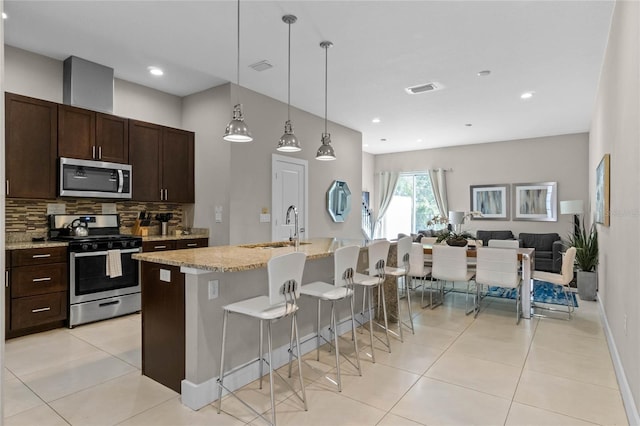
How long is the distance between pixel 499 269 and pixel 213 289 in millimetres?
3403

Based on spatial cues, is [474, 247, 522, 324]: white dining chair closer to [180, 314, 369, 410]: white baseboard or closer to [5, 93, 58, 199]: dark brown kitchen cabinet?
[180, 314, 369, 410]: white baseboard

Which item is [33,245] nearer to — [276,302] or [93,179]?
[93,179]

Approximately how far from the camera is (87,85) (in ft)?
14.0

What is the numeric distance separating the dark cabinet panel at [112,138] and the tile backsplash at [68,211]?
61cm

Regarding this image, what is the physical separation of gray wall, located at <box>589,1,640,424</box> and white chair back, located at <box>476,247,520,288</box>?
3.34 feet

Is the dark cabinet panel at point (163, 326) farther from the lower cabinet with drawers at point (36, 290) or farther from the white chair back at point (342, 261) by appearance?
the lower cabinet with drawers at point (36, 290)

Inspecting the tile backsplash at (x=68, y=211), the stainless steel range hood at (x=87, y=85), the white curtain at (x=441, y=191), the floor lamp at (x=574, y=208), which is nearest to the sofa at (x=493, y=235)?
the white curtain at (x=441, y=191)

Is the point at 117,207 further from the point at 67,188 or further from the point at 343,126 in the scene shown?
the point at 343,126

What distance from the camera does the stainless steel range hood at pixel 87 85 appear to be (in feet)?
13.7

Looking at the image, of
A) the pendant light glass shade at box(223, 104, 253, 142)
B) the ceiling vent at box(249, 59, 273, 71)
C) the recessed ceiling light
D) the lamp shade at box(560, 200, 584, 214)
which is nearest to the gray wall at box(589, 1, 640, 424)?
the pendant light glass shade at box(223, 104, 253, 142)

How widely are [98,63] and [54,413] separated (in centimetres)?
373

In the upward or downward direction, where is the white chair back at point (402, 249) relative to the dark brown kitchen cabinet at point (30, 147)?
downward

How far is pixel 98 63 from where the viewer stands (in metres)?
4.30

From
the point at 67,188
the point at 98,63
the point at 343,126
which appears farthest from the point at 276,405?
the point at 343,126
